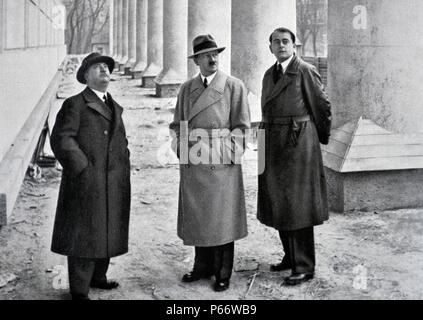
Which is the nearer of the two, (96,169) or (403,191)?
(96,169)

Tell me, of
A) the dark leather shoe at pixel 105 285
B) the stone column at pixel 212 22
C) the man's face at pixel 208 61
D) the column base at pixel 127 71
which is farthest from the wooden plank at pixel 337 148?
the column base at pixel 127 71

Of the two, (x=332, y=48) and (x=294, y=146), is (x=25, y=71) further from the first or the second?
(x=294, y=146)

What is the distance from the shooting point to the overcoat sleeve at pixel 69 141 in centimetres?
420

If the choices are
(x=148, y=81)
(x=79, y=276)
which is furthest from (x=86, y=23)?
(x=79, y=276)

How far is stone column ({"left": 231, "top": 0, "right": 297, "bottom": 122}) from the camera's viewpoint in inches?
448

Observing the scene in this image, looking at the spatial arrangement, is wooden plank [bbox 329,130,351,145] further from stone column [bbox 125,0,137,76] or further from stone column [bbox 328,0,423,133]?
stone column [bbox 125,0,137,76]

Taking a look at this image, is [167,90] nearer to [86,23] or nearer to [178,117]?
[178,117]

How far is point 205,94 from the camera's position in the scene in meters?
4.59

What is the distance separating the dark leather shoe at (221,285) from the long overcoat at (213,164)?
1.15 feet

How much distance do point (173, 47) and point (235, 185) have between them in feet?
48.5

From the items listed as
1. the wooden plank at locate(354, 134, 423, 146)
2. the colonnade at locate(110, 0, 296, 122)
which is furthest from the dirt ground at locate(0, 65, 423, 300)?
the colonnade at locate(110, 0, 296, 122)

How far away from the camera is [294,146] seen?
16.0 feet

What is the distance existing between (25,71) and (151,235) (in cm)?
314
